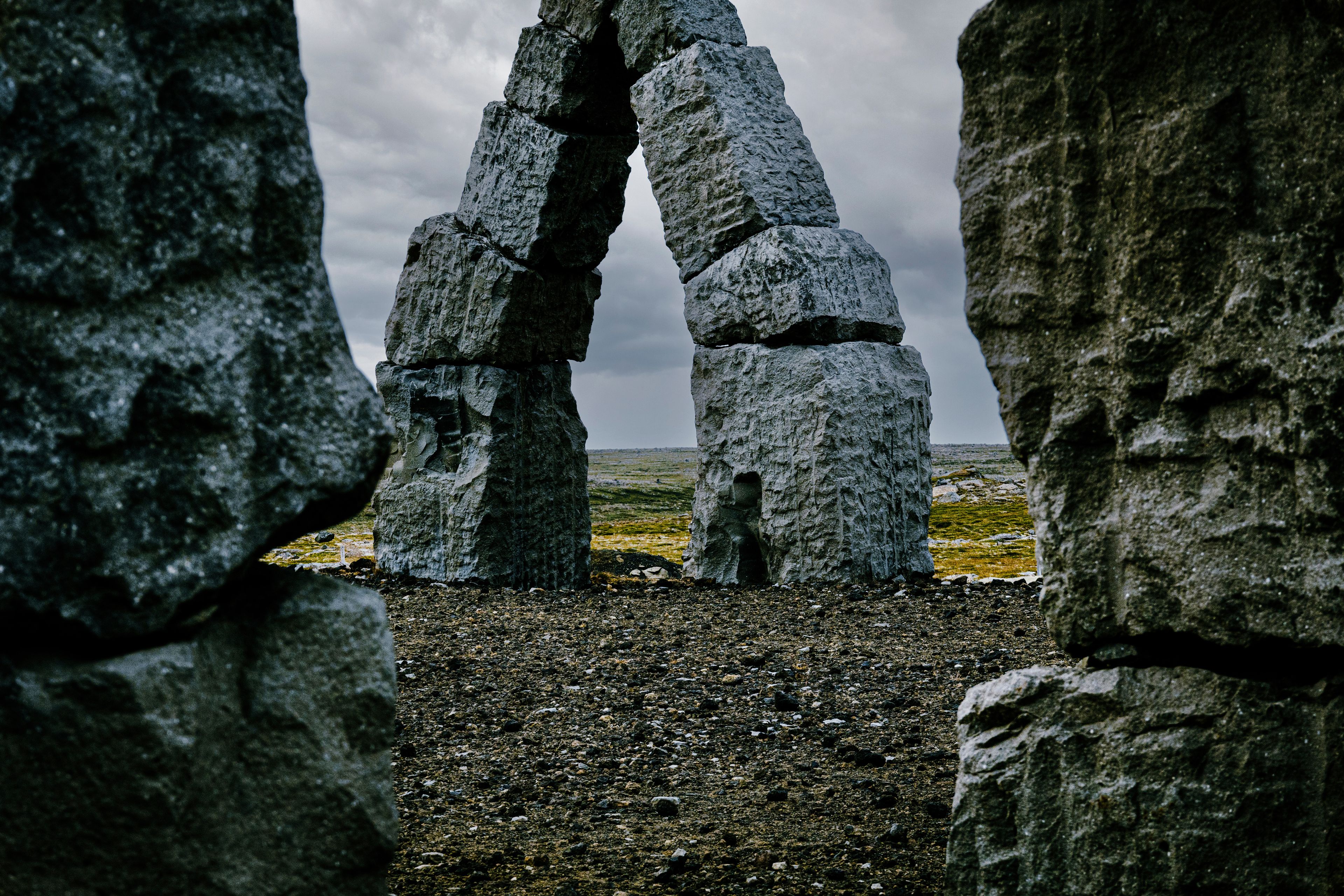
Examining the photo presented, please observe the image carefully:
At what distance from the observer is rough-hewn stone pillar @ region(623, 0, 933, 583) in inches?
255

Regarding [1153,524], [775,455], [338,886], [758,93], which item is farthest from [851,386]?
[338,886]

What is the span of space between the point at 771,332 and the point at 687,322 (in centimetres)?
75

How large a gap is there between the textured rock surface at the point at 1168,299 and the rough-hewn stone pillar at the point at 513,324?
5.66 m

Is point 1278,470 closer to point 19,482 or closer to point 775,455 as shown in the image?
point 19,482

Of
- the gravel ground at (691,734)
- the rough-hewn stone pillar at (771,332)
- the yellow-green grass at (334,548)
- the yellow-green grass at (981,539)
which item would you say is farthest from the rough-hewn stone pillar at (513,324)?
the yellow-green grass at (981,539)

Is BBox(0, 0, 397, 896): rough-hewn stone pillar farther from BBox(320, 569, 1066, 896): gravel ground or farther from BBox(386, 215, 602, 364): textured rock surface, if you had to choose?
BBox(386, 215, 602, 364): textured rock surface

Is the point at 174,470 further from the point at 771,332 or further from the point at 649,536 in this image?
the point at 649,536

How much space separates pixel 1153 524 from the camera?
221cm

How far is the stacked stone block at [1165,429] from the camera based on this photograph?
6.73 ft

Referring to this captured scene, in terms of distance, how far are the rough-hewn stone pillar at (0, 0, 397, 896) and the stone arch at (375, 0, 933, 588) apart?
4.83m

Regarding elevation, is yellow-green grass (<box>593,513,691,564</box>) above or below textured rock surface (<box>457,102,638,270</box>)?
below

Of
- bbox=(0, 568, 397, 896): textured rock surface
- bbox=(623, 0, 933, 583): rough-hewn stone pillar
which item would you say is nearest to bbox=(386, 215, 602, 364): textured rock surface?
bbox=(623, 0, 933, 583): rough-hewn stone pillar

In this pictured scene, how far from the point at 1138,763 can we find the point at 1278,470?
25.7 inches

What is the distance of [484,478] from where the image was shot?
7.64m
